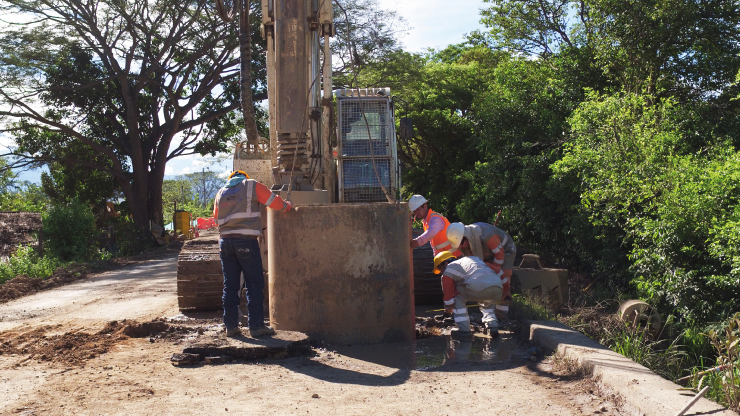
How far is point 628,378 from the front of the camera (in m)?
4.76

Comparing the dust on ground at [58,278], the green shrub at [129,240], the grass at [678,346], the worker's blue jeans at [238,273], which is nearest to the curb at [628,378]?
the grass at [678,346]

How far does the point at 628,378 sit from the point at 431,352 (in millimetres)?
2181

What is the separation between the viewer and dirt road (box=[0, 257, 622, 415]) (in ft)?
15.4

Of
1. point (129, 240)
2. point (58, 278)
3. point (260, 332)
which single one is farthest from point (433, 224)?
point (129, 240)

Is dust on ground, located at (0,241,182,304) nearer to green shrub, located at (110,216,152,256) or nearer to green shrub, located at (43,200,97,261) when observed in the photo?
green shrub, located at (43,200,97,261)

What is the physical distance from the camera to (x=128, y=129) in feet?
90.9

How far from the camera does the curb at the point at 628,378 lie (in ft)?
13.8

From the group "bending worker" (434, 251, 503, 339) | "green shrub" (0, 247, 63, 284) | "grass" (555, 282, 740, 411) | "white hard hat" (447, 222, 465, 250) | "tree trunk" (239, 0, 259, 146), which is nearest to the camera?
"grass" (555, 282, 740, 411)

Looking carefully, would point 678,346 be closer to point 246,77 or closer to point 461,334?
point 461,334

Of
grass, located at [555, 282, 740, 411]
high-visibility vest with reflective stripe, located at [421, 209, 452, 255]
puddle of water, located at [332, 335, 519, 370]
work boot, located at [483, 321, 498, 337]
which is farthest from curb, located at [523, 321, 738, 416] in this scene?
high-visibility vest with reflective stripe, located at [421, 209, 452, 255]

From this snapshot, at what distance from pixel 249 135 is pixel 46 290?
19.6ft

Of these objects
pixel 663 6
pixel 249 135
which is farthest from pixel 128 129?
pixel 663 6

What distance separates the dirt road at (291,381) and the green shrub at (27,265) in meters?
8.95

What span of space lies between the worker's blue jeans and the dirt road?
2.25ft
